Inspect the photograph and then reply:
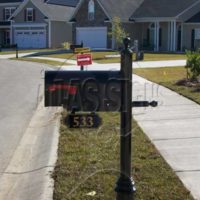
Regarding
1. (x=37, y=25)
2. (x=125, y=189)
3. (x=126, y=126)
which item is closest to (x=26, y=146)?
(x=125, y=189)

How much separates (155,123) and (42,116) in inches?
127

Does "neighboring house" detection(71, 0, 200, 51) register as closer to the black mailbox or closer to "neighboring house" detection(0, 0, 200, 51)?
"neighboring house" detection(0, 0, 200, 51)

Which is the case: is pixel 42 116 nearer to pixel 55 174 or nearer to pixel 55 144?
pixel 55 144

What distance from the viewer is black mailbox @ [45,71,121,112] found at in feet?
14.1

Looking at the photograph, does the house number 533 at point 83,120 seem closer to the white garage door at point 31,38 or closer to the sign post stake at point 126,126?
the sign post stake at point 126,126

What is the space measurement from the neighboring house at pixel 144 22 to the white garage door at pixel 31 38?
9.07 metres

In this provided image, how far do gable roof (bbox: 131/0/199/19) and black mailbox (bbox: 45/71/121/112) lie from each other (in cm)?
4257

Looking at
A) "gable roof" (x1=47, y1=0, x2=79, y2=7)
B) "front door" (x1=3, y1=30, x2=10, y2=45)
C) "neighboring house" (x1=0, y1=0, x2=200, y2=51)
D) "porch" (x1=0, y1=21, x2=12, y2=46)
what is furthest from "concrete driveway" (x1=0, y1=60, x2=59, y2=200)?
"gable roof" (x1=47, y1=0, x2=79, y2=7)

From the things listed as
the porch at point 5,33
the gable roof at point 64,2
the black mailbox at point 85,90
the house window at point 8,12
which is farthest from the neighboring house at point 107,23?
the black mailbox at point 85,90

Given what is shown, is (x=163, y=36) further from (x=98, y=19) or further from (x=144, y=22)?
(x=98, y=19)

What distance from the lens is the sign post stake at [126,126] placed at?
4.27m

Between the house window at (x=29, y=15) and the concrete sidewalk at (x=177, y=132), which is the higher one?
the house window at (x=29, y=15)

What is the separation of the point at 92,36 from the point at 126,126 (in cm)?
4739

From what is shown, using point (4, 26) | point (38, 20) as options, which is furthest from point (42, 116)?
point (4, 26)
